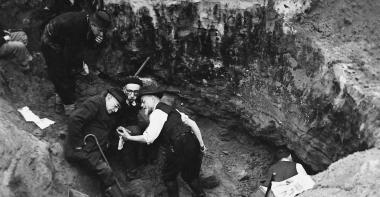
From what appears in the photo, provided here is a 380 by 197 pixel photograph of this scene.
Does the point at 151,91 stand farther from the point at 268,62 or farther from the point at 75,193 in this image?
the point at 268,62

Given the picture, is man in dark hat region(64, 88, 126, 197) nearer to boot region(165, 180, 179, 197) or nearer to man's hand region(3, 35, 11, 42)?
boot region(165, 180, 179, 197)

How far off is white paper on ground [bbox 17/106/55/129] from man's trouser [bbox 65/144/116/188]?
2.88 ft

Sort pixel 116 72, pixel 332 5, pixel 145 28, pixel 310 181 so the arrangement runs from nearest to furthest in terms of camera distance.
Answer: pixel 310 181 → pixel 332 5 → pixel 145 28 → pixel 116 72

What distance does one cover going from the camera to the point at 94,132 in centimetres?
627

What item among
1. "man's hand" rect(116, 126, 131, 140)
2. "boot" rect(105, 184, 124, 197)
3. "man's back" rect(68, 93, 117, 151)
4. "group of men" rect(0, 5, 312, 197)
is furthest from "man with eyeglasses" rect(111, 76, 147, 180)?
"boot" rect(105, 184, 124, 197)

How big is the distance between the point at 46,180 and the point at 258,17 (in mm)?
3784

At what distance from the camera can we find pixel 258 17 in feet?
22.9

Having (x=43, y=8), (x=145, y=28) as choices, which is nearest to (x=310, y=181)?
(x=145, y=28)

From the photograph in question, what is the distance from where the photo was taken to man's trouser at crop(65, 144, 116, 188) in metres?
6.21

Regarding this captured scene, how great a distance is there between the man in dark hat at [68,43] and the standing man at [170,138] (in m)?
1.39

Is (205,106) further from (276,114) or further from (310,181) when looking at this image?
(310,181)

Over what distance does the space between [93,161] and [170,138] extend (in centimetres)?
110

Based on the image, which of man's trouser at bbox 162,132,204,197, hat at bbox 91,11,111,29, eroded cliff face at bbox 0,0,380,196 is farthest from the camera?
hat at bbox 91,11,111,29

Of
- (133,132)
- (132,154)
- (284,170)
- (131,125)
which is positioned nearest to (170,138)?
(133,132)
